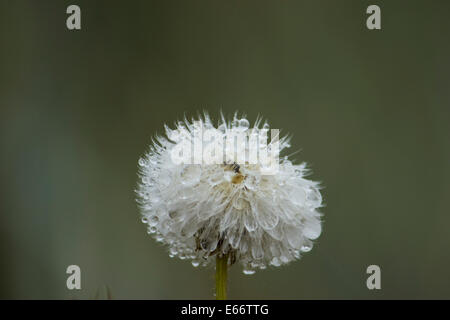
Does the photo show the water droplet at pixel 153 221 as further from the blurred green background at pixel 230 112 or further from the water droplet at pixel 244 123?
the blurred green background at pixel 230 112

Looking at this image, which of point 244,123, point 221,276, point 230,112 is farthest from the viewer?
point 230,112

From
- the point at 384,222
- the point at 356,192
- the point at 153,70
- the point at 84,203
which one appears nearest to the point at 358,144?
the point at 356,192

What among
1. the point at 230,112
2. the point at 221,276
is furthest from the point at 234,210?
the point at 230,112

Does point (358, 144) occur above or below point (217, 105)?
below

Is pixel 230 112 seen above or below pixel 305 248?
above

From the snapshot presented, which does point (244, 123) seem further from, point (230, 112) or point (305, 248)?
point (230, 112)

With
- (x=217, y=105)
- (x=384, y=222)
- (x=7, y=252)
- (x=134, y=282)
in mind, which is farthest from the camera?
(x=217, y=105)

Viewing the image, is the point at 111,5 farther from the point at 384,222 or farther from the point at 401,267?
the point at 401,267
